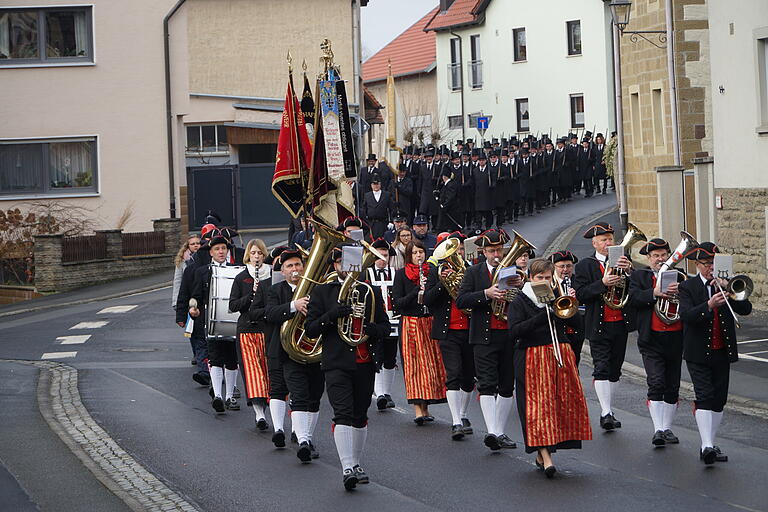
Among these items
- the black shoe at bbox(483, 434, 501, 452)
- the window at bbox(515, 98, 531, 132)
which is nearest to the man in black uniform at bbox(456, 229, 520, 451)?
the black shoe at bbox(483, 434, 501, 452)

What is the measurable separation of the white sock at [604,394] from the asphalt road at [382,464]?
0.25 metres

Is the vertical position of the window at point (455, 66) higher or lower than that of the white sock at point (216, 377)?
higher

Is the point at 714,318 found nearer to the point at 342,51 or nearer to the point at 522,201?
the point at 522,201

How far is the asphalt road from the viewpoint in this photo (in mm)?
9188

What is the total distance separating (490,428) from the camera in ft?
36.9

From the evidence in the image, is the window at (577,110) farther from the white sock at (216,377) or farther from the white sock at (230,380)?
the white sock at (216,377)

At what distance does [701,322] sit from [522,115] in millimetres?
48004

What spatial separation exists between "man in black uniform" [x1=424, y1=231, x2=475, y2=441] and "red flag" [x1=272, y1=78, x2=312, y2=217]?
8.89 metres

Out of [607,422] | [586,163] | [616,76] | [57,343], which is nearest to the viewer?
[607,422]

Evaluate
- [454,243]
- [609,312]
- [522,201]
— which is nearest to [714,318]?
[609,312]

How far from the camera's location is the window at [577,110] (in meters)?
53.5

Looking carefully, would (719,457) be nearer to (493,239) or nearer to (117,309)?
(493,239)

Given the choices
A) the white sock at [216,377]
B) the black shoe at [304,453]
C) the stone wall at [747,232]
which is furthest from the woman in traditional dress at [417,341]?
the stone wall at [747,232]

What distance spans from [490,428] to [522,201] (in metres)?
25.2
